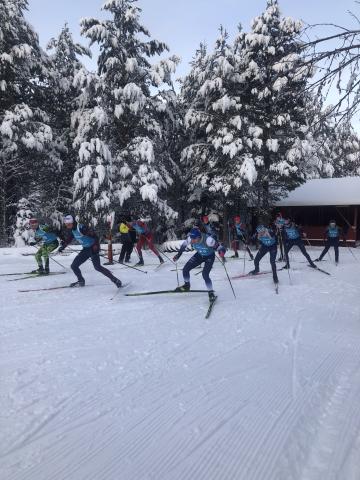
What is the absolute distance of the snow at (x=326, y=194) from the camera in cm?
2269

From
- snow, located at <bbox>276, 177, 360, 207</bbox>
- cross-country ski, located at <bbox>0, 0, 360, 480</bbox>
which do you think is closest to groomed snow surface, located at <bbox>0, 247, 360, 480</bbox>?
cross-country ski, located at <bbox>0, 0, 360, 480</bbox>

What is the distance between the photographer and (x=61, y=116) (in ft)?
71.6

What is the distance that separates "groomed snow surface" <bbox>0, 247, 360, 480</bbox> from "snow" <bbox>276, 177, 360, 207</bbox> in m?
16.4

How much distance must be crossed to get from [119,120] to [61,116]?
4995 millimetres

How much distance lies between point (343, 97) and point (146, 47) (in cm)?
1791

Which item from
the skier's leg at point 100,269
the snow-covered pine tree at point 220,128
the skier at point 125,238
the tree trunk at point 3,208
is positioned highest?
the snow-covered pine tree at point 220,128

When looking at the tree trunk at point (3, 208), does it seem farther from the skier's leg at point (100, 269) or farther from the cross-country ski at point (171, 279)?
the skier's leg at point (100, 269)

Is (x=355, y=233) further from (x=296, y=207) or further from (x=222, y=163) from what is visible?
(x=222, y=163)

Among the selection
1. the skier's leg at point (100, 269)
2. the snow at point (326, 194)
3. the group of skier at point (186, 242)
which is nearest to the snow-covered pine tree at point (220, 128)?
the group of skier at point (186, 242)

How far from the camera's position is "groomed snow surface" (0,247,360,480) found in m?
2.82

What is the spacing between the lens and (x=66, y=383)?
4.07 meters

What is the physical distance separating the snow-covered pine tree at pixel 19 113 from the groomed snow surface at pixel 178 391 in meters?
12.2

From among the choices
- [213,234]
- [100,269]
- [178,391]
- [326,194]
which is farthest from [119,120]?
[178,391]

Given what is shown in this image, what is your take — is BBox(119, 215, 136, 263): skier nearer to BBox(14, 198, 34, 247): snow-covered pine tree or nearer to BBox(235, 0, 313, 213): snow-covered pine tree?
BBox(14, 198, 34, 247): snow-covered pine tree
